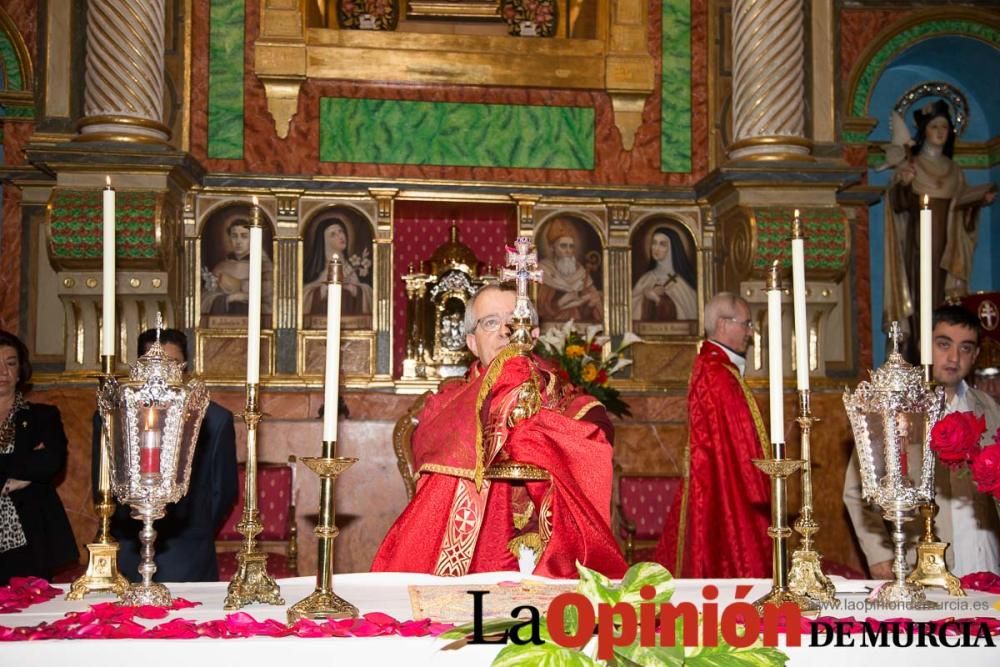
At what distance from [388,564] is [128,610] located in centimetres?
124

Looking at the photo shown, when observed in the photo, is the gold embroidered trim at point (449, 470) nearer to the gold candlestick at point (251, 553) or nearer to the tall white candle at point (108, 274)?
the gold candlestick at point (251, 553)

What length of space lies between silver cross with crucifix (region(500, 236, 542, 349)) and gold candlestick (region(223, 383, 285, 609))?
69 cm

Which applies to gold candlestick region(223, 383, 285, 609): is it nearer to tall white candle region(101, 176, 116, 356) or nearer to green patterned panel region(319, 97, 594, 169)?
tall white candle region(101, 176, 116, 356)

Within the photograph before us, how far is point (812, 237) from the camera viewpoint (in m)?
7.60

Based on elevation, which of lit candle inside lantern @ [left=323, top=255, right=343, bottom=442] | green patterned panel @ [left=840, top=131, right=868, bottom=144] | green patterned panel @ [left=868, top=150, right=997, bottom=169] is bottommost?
lit candle inside lantern @ [left=323, top=255, right=343, bottom=442]

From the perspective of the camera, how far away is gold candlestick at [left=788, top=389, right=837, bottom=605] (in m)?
2.71

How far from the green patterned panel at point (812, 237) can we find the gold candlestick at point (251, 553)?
543cm

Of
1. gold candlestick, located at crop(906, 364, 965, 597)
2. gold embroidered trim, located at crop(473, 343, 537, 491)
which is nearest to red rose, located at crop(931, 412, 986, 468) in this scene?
gold candlestick, located at crop(906, 364, 965, 597)

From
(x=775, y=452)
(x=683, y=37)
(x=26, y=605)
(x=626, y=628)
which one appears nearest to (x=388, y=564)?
(x=26, y=605)

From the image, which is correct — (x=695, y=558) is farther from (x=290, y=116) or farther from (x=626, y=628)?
(x=290, y=116)

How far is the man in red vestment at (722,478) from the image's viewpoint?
5492 mm

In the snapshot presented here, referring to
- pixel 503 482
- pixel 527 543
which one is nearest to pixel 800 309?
pixel 527 543

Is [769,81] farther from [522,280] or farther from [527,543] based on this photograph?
[522,280]

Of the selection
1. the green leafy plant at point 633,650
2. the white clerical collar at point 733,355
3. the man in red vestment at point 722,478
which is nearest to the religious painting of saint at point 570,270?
the white clerical collar at point 733,355
